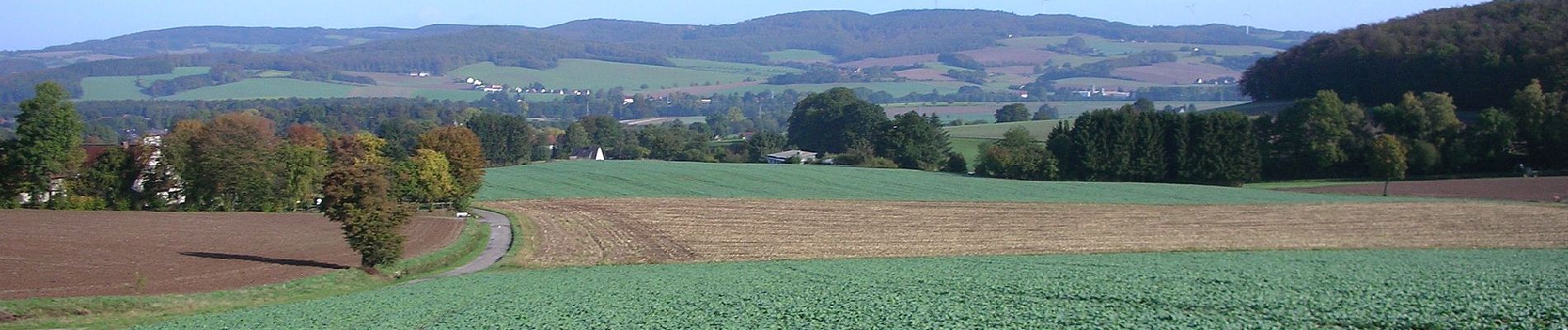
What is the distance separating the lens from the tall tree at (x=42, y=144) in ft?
149

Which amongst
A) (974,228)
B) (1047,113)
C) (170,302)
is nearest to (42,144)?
(170,302)

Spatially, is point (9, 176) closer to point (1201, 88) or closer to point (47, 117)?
point (47, 117)

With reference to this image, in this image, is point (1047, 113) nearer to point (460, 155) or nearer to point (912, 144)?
point (912, 144)

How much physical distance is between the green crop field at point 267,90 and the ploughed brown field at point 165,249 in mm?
131122

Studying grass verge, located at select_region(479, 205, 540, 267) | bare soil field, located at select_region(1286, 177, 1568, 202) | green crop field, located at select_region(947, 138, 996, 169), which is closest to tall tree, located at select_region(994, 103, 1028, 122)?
green crop field, located at select_region(947, 138, 996, 169)

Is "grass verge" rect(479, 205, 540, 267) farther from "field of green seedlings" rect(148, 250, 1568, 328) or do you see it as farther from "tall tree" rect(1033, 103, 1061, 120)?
"tall tree" rect(1033, 103, 1061, 120)

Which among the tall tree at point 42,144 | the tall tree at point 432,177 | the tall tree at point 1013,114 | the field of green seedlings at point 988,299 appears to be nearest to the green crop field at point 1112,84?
the tall tree at point 1013,114

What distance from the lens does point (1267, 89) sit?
100625 millimetres

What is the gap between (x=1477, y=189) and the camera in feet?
178

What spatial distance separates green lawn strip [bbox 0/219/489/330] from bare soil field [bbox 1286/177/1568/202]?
143 ft

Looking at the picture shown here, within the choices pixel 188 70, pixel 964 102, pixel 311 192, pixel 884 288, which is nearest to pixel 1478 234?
pixel 884 288

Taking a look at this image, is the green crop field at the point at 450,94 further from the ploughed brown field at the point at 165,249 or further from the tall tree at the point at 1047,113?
the ploughed brown field at the point at 165,249

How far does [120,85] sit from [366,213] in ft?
551

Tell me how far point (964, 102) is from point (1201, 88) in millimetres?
33805
